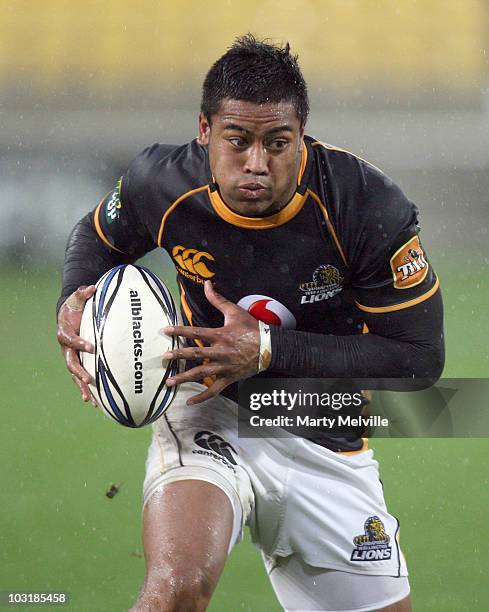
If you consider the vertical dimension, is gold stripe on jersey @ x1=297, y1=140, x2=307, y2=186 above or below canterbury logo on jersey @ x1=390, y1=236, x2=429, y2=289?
above

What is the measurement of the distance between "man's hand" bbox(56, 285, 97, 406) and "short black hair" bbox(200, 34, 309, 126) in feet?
1.85

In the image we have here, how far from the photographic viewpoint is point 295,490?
104 inches

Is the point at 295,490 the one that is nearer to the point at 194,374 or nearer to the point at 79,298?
the point at 194,374

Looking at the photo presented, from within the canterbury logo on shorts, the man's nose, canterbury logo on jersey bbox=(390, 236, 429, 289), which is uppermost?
the man's nose

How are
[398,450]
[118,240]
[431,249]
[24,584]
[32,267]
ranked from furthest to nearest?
[431,249] → [32,267] → [398,450] → [24,584] → [118,240]

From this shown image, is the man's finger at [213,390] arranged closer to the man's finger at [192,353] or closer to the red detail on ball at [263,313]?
the man's finger at [192,353]

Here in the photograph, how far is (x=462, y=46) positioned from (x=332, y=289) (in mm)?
12298

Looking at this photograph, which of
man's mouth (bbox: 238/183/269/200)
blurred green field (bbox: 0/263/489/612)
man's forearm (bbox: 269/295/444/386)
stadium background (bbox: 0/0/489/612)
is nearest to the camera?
man's mouth (bbox: 238/183/269/200)

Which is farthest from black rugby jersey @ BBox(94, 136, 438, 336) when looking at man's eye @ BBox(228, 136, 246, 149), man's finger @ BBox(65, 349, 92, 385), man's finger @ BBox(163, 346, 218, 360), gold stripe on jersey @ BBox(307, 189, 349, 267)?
man's finger @ BBox(65, 349, 92, 385)

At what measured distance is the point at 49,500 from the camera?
402 cm

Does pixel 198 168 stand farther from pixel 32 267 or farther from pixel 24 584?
Answer: pixel 32 267

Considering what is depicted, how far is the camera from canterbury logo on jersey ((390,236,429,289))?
2539 millimetres

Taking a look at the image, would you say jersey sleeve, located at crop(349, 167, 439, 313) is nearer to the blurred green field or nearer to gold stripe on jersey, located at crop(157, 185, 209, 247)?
gold stripe on jersey, located at crop(157, 185, 209, 247)

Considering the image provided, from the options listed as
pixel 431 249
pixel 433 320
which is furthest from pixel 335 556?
pixel 431 249
